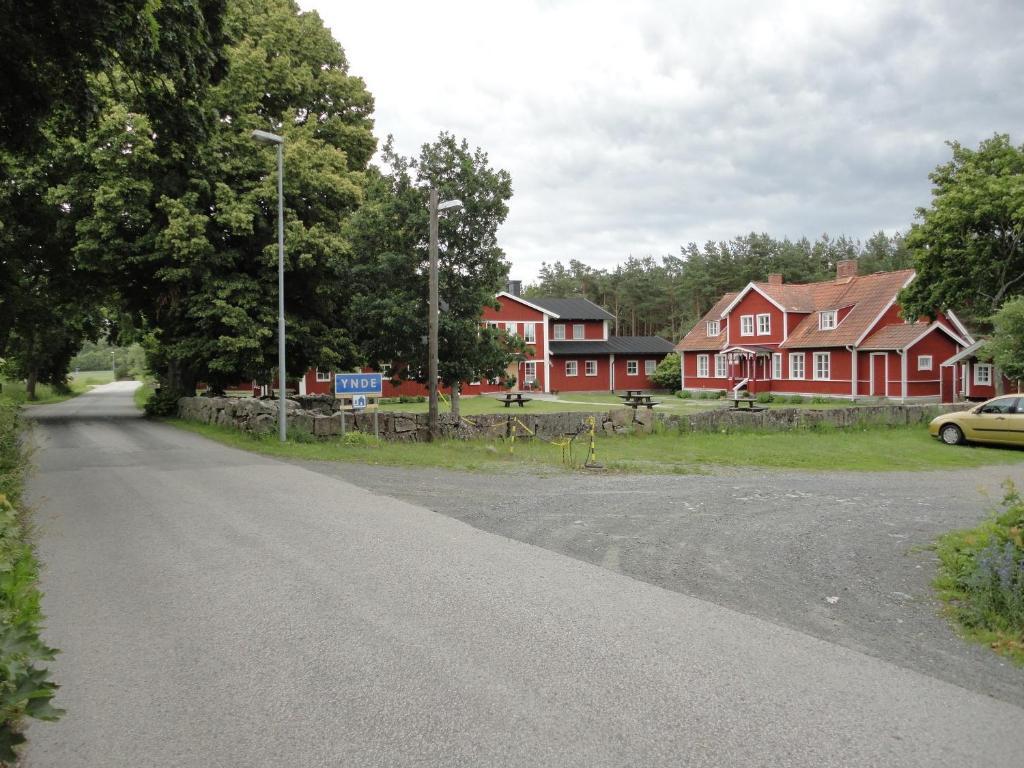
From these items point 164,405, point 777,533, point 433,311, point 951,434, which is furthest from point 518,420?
point 164,405

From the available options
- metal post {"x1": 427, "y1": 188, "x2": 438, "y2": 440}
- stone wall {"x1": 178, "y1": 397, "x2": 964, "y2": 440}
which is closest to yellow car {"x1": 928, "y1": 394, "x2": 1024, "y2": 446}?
stone wall {"x1": 178, "y1": 397, "x2": 964, "y2": 440}

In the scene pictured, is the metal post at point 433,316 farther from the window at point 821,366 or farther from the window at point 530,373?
the window at point 530,373

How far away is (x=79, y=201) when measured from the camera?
2369cm

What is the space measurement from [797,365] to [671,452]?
26645 mm

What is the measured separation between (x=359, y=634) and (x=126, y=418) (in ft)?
91.6

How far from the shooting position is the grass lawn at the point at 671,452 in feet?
50.6

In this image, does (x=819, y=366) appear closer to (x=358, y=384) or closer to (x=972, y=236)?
(x=972, y=236)

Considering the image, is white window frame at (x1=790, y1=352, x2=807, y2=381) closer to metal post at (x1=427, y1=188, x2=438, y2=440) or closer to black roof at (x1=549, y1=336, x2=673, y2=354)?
black roof at (x1=549, y1=336, x2=673, y2=354)

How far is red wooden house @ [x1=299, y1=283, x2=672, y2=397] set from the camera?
49312mm

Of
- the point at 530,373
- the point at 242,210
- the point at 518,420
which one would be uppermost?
the point at 242,210

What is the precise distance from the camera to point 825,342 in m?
39.3

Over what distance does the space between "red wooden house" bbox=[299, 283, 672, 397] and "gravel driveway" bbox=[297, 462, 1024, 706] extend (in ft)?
115

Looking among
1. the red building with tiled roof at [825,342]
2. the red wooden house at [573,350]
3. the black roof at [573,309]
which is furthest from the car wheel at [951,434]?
the black roof at [573,309]

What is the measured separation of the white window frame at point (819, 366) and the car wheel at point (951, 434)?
1891 centimetres
